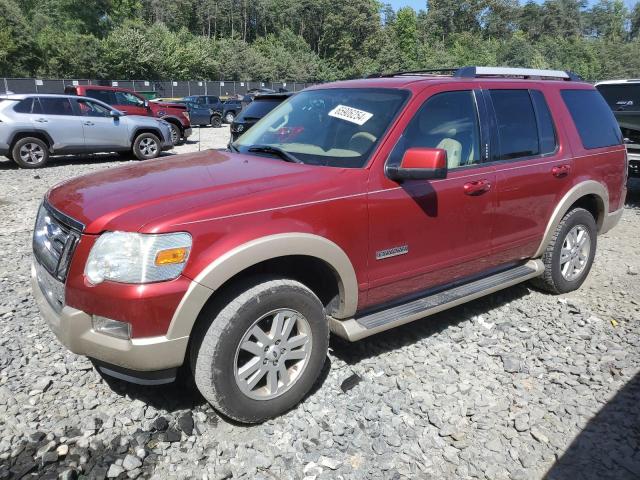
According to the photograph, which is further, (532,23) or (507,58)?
(532,23)

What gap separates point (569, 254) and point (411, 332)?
70.6 inches

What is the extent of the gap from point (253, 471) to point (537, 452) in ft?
5.01

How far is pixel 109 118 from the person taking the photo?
12.6m

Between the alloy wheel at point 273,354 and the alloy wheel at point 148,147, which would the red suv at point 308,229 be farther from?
the alloy wheel at point 148,147

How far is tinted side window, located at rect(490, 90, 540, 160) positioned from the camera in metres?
3.95

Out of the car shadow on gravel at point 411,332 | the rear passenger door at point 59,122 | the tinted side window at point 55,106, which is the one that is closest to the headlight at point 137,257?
the car shadow on gravel at point 411,332

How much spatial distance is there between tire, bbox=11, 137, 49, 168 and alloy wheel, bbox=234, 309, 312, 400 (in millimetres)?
10573

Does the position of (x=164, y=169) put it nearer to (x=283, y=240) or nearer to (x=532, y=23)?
(x=283, y=240)

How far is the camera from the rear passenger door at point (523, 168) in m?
3.92

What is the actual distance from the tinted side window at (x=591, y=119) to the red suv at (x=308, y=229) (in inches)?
2.3

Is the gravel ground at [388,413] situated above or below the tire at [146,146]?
below

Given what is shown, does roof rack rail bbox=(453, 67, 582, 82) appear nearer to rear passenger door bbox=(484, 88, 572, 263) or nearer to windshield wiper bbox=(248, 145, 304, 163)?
rear passenger door bbox=(484, 88, 572, 263)

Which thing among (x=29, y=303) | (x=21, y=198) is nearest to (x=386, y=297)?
(x=29, y=303)

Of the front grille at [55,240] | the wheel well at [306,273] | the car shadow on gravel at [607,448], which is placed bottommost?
the car shadow on gravel at [607,448]
